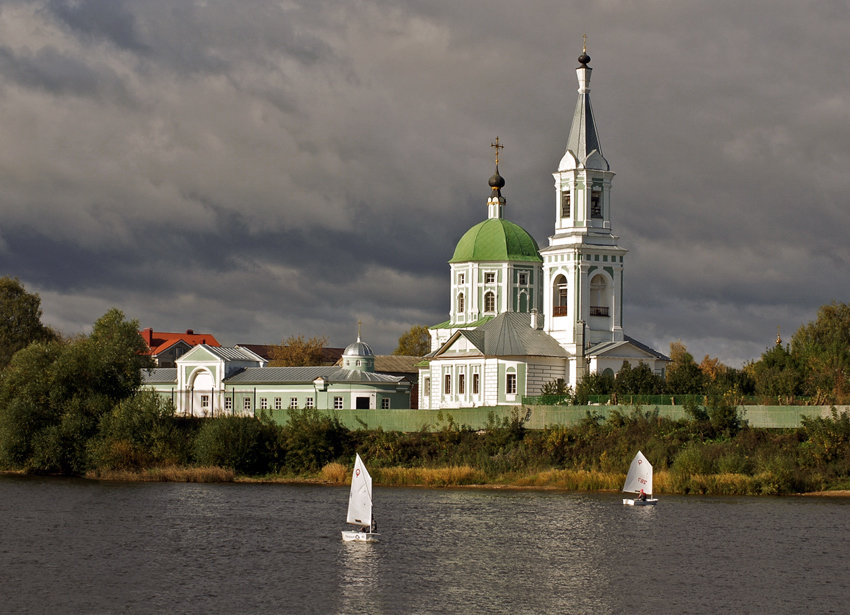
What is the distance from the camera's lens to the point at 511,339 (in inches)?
3688

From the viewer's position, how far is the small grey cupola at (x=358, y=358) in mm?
110562

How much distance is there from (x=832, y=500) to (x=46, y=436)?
44.2 meters

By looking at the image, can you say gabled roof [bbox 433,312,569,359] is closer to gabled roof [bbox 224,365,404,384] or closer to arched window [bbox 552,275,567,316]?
arched window [bbox 552,275,567,316]

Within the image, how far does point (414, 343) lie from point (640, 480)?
10107 centimetres

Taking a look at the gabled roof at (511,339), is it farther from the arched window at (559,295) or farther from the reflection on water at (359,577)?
the reflection on water at (359,577)

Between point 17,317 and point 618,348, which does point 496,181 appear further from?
point 17,317

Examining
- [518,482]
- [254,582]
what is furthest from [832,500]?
[254,582]

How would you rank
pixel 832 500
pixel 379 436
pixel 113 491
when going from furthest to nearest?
pixel 379 436 < pixel 113 491 < pixel 832 500

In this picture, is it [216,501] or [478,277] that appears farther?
[478,277]

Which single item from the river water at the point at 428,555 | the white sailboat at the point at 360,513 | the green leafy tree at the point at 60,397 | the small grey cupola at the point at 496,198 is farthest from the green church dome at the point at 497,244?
the white sailboat at the point at 360,513

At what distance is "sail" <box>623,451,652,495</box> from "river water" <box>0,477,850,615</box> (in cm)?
114

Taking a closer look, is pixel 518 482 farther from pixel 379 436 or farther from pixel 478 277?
pixel 478 277

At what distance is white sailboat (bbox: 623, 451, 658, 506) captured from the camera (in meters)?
61.7

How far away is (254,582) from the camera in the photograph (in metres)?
41.8
